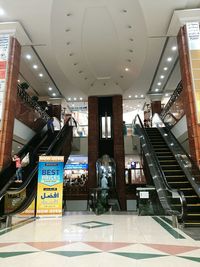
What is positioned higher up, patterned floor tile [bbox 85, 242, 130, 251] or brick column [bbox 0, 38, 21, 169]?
brick column [bbox 0, 38, 21, 169]

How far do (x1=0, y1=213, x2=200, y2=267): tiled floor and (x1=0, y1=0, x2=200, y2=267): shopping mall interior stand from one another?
0.02 metres

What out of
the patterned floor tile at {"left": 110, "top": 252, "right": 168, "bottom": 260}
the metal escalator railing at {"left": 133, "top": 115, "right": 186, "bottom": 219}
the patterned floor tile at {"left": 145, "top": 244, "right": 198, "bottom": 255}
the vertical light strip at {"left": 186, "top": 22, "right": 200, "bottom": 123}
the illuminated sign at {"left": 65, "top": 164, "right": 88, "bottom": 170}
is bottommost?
the patterned floor tile at {"left": 145, "top": 244, "right": 198, "bottom": 255}

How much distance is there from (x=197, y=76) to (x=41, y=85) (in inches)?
422

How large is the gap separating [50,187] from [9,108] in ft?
10.3

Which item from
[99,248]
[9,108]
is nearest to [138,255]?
[99,248]

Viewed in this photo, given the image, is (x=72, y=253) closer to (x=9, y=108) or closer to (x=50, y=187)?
(x=50, y=187)

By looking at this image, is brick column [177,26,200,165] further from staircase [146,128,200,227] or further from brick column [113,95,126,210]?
brick column [113,95,126,210]

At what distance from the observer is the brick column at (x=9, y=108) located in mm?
7450

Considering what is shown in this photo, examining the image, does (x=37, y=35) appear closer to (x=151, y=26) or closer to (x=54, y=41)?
(x=54, y=41)

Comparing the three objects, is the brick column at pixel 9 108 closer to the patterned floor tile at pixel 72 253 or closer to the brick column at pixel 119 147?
the patterned floor tile at pixel 72 253

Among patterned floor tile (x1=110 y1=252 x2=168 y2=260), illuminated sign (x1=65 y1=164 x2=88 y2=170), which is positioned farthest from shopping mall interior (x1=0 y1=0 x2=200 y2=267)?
illuminated sign (x1=65 y1=164 x2=88 y2=170)

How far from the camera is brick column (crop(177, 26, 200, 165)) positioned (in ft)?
22.8

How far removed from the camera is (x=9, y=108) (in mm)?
7848

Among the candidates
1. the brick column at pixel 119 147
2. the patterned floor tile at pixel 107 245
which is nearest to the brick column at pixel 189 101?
the patterned floor tile at pixel 107 245
